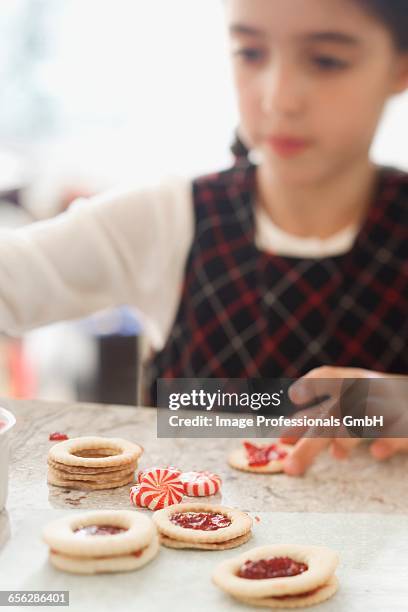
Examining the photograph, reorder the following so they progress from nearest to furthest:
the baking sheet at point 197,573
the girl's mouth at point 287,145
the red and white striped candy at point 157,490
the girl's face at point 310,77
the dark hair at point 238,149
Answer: the baking sheet at point 197,573
the red and white striped candy at point 157,490
the girl's face at point 310,77
the girl's mouth at point 287,145
the dark hair at point 238,149

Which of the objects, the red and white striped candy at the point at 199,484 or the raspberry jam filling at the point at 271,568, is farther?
the red and white striped candy at the point at 199,484

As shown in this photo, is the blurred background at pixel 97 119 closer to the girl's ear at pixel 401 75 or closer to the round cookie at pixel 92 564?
the girl's ear at pixel 401 75

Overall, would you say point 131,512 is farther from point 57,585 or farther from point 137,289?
point 137,289

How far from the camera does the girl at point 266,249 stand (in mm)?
943

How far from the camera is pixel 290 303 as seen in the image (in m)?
1.03

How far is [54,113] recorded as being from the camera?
7.20 feet

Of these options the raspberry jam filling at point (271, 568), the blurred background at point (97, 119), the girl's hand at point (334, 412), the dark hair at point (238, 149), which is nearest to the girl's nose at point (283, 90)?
the dark hair at point (238, 149)

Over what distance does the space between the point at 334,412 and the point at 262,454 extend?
4.7 inches

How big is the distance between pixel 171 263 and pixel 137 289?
0.06 m

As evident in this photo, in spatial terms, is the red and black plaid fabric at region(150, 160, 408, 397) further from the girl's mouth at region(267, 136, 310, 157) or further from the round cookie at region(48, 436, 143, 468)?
the round cookie at region(48, 436, 143, 468)

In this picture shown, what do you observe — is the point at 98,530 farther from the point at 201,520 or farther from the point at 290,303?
the point at 290,303

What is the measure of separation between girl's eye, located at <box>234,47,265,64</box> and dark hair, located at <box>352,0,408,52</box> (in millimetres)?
112

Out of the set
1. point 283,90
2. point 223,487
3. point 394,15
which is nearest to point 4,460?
point 223,487

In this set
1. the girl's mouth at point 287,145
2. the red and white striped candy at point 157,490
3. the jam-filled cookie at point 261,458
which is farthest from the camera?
the girl's mouth at point 287,145
